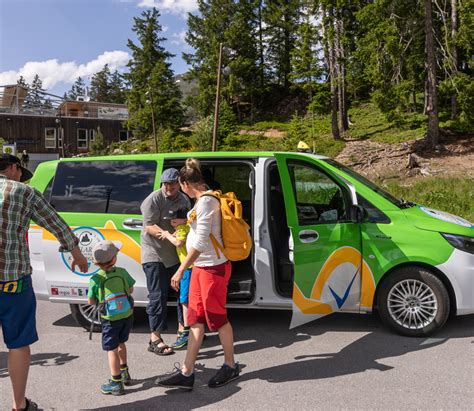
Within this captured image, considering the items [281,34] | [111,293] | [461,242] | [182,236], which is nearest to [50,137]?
[281,34]

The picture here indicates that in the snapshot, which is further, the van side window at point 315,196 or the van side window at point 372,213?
the van side window at point 315,196

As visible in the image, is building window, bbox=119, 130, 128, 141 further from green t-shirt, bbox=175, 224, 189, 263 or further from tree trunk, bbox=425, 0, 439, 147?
Result: green t-shirt, bbox=175, 224, 189, 263

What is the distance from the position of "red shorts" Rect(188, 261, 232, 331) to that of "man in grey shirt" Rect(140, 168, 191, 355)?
0.82 meters

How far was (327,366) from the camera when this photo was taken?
403 centimetres

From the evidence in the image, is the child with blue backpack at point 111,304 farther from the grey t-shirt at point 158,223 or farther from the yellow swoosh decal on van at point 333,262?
the yellow swoosh decal on van at point 333,262

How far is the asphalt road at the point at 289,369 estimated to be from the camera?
11.3 ft

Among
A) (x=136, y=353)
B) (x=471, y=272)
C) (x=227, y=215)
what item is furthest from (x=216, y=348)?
(x=471, y=272)

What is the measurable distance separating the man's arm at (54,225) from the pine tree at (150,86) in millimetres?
36229

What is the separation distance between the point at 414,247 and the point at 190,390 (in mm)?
2519

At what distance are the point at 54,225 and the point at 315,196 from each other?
3433 millimetres

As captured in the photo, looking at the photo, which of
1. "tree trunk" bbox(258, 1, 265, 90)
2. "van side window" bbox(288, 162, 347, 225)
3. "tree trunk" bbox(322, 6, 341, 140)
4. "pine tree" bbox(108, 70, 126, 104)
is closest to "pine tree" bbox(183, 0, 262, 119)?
"tree trunk" bbox(258, 1, 265, 90)

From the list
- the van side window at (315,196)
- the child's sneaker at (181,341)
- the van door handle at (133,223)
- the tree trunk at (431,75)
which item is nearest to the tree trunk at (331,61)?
the tree trunk at (431,75)

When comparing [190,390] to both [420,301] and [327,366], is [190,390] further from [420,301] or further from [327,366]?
[420,301]

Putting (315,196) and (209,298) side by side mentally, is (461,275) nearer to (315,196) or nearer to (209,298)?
(315,196)
